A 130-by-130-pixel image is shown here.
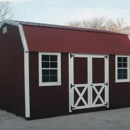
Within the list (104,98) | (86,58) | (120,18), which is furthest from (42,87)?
(120,18)

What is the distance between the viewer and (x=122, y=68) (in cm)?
820

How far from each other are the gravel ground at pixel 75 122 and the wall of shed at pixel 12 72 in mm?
472

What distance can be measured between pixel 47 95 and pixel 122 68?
10.8 feet

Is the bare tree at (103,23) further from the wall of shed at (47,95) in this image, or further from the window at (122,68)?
the wall of shed at (47,95)

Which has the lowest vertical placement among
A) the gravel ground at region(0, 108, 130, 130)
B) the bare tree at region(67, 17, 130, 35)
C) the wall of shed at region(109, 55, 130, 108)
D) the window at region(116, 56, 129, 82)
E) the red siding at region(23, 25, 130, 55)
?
the gravel ground at region(0, 108, 130, 130)

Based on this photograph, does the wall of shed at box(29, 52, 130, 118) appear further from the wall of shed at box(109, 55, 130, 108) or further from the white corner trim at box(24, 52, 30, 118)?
the white corner trim at box(24, 52, 30, 118)

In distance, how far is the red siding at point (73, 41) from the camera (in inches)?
260

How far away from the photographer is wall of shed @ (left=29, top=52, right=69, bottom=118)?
20.9 feet

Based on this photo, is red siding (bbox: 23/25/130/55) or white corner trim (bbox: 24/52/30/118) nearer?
white corner trim (bbox: 24/52/30/118)

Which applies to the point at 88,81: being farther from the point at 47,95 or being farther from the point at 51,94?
the point at 47,95

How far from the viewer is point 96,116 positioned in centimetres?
679

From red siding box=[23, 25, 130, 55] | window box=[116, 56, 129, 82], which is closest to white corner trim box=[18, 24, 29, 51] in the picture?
red siding box=[23, 25, 130, 55]

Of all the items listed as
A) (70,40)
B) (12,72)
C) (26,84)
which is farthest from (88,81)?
(12,72)

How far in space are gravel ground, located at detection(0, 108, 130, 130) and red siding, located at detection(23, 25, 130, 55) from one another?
210 cm
